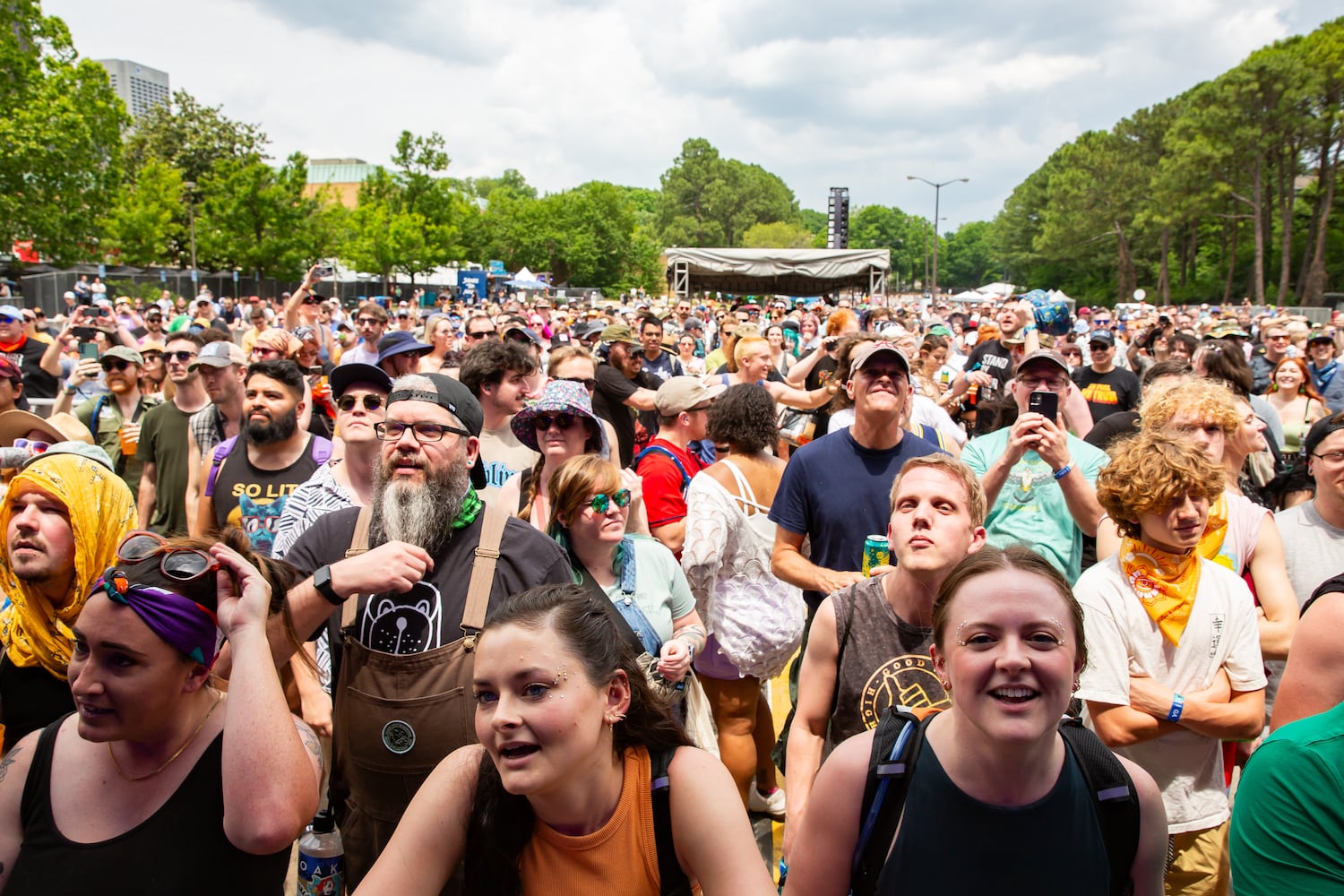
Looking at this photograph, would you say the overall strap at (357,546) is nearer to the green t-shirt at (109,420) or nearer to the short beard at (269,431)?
the short beard at (269,431)

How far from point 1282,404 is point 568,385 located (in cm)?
563

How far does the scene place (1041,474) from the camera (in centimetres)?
382

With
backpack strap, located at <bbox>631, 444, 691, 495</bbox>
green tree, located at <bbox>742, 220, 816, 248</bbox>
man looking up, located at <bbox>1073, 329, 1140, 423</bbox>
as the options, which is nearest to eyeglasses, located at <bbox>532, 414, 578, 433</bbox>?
backpack strap, located at <bbox>631, 444, 691, 495</bbox>

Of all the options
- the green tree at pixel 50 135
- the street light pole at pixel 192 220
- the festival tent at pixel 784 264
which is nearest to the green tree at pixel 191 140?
the street light pole at pixel 192 220

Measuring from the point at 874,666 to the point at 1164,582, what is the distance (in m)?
1.03

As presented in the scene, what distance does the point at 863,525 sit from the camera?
3.54m

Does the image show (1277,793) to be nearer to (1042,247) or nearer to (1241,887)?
(1241,887)

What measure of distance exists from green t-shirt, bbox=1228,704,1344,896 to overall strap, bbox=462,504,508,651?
178 cm

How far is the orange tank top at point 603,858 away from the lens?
175 cm

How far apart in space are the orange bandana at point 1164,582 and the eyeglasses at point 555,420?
7.14 feet

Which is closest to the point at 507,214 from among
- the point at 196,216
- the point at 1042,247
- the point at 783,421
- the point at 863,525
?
the point at 196,216

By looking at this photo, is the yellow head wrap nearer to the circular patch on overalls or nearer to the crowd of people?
the crowd of people

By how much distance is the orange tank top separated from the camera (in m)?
1.75

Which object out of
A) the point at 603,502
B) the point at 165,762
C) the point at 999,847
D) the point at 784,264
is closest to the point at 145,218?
the point at 784,264
